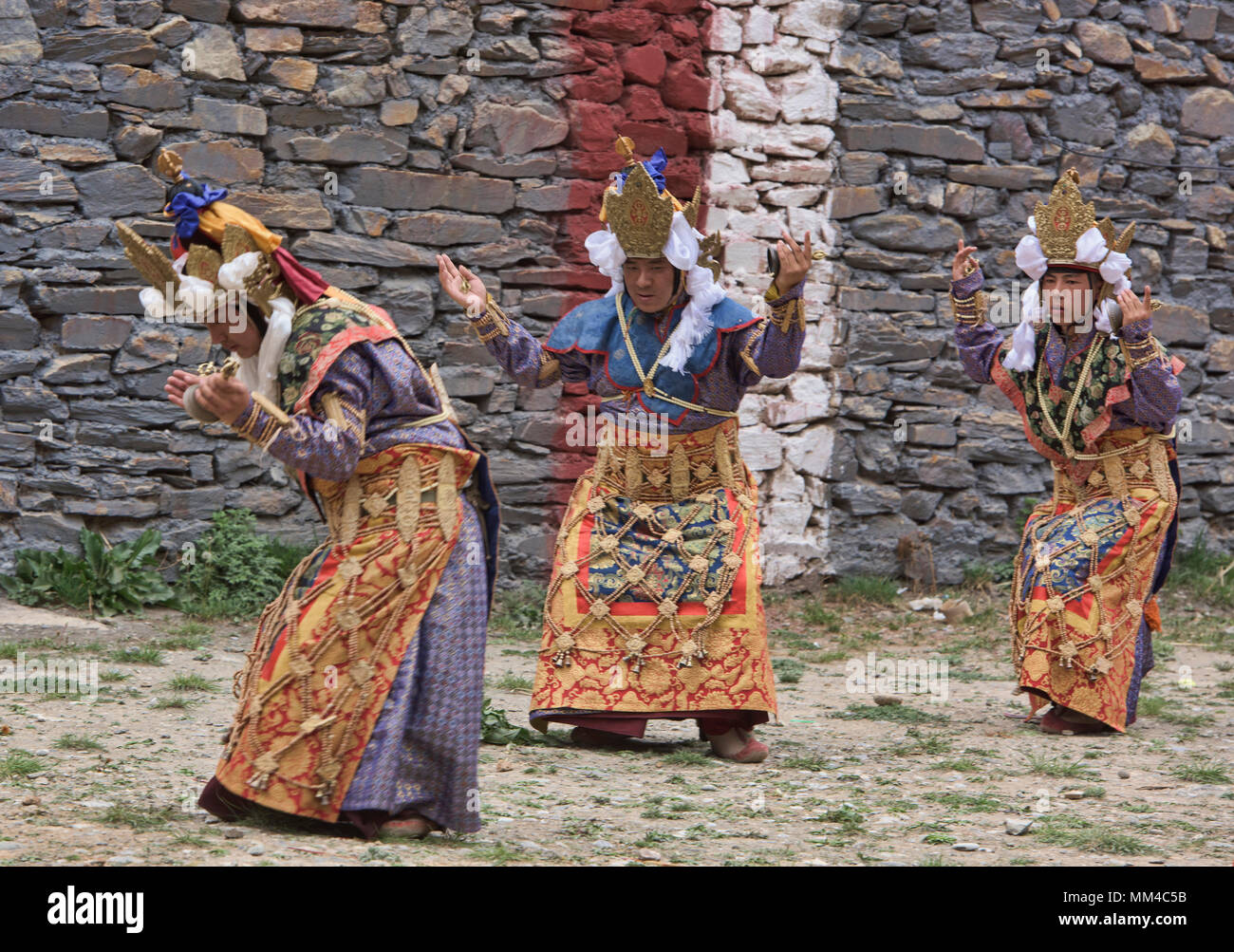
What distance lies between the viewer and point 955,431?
27.9ft

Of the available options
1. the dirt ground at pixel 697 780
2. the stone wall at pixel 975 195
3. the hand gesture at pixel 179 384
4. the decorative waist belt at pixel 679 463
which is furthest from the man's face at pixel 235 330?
the stone wall at pixel 975 195

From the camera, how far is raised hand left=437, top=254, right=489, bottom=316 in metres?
4.94

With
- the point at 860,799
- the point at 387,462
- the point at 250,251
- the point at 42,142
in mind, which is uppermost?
the point at 42,142

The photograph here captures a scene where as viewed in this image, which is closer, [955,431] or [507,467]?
[507,467]

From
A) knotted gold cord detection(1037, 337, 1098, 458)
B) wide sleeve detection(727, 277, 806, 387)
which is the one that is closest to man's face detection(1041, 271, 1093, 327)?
knotted gold cord detection(1037, 337, 1098, 458)

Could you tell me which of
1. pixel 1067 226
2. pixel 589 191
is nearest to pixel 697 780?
pixel 1067 226

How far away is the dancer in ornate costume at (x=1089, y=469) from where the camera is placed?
5.61 m

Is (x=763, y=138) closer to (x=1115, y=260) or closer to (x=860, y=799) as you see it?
(x=1115, y=260)

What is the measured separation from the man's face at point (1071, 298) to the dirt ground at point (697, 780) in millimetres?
1601

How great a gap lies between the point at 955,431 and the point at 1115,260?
9.60ft

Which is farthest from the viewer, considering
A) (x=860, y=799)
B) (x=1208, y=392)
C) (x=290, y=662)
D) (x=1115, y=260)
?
(x=1208, y=392)

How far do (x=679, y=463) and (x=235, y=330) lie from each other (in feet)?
6.79

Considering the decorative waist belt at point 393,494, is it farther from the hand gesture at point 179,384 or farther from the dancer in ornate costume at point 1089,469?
the dancer in ornate costume at point 1089,469

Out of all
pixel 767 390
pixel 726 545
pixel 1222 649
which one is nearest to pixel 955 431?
pixel 767 390
